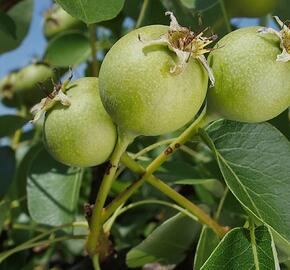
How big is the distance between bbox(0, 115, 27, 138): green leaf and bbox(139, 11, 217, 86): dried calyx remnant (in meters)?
1.11

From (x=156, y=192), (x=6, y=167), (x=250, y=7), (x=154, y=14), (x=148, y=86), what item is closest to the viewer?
(x=148, y=86)

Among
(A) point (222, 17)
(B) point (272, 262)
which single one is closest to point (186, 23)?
(A) point (222, 17)

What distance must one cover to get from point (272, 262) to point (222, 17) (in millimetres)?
728

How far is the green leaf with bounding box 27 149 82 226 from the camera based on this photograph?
66.5 inches

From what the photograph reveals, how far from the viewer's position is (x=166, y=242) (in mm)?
1623

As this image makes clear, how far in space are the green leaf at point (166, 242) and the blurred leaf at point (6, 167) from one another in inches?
20.1

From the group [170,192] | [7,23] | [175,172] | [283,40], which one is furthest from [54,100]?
[7,23]

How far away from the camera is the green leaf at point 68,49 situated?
2248 millimetres

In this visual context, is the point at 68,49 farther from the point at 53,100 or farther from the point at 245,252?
the point at 245,252

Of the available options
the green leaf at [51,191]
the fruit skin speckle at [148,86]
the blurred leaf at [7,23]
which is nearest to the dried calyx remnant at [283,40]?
the fruit skin speckle at [148,86]

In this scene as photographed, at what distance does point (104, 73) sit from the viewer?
104cm

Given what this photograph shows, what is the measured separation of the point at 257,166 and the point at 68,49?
3.93 feet

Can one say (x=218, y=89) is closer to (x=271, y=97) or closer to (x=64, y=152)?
(x=271, y=97)

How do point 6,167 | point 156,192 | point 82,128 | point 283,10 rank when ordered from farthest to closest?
1. point 156,192
2. point 6,167
3. point 283,10
4. point 82,128
